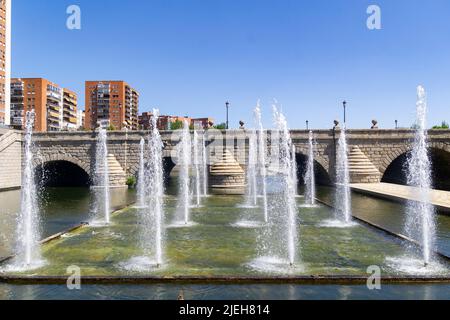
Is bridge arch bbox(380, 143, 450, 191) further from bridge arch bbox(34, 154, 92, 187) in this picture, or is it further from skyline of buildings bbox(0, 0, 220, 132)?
bridge arch bbox(34, 154, 92, 187)

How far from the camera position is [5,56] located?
62.1 meters

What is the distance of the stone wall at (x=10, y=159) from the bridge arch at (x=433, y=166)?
3565cm

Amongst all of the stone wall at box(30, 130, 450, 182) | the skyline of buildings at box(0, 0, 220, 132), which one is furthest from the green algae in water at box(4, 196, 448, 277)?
the skyline of buildings at box(0, 0, 220, 132)

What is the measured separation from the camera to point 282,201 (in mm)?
26969

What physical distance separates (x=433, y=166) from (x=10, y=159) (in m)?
42.8

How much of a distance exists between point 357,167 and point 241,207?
57.3 ft

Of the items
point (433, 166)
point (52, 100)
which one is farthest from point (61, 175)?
point (52, 100)

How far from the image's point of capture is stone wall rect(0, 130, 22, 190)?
36.8 meters

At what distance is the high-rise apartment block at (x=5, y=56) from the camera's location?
6097 centimetres
